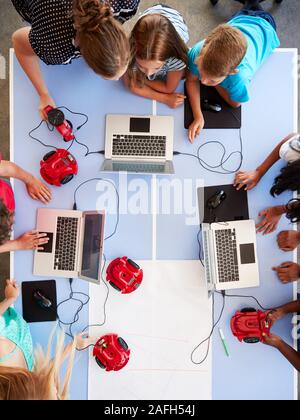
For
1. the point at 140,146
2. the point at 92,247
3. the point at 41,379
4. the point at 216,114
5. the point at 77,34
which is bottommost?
the point at 41,379

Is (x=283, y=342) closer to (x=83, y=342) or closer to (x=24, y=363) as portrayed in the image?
(x=83, y=342)

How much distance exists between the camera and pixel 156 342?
1.73 metres

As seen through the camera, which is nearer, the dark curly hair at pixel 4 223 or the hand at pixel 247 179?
the dark curly hair at pixel 4 223

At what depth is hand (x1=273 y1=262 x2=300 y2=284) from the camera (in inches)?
67.3

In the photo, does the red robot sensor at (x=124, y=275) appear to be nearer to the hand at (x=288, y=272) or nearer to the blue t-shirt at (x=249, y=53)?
the hand at (x=288, y=272)

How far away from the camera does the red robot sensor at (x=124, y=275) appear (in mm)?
1665

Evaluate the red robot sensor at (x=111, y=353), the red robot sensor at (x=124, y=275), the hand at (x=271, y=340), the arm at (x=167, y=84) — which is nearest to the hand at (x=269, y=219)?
the hand at (x=271, y=340)

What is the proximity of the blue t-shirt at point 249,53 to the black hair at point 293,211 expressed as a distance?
48cm

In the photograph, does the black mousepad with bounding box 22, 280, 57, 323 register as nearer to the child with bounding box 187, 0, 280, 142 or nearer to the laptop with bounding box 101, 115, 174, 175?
the laptop with bounding box 101, 115, 174, 175

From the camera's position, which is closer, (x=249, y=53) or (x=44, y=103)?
(x=249, y=53)

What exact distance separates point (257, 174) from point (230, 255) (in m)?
0.37

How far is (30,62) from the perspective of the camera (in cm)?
163

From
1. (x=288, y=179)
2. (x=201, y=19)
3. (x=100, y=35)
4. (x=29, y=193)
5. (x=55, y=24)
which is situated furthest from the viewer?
(x=201, y=19)

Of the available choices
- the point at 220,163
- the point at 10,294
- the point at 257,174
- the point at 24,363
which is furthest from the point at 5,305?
the point at 257,174
